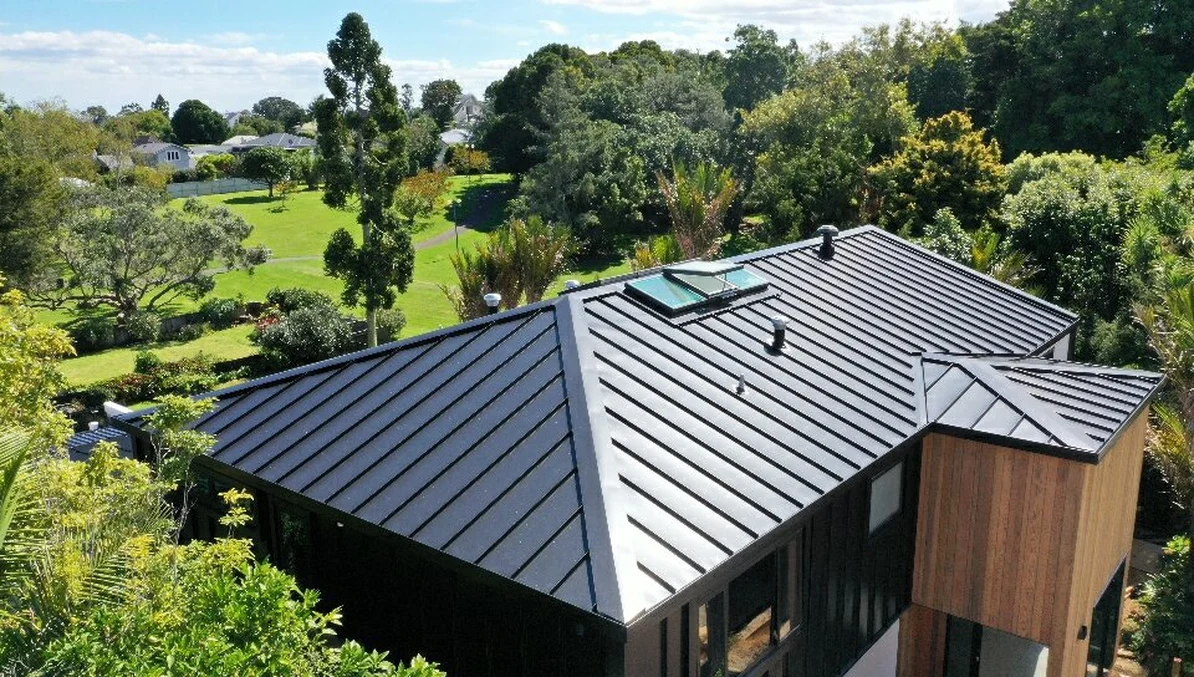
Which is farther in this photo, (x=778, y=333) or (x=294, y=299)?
(x=294, y=299)

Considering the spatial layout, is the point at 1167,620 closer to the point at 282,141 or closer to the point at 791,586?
the point at 791,586

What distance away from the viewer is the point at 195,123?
117 meters

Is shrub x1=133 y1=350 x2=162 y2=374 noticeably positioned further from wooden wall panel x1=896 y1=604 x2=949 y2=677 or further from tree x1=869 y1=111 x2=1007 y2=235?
wooden wall panel x1=896 y1=604 x2=949 y2=677

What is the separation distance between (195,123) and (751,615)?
12363cm

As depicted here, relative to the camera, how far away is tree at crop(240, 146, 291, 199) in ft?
247

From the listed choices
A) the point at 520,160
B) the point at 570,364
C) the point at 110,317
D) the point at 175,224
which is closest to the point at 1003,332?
the point at 570,364

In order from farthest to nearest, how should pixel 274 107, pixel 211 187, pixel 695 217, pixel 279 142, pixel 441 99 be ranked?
pixel 274 107
pixel 441 99
pixel 279 142
pixel 211 187
pixel 695 217

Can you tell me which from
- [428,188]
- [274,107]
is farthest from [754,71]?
[274,107]

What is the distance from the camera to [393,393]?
38.9ft

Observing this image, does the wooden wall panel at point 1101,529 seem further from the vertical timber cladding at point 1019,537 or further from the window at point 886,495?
the window at point 886,495

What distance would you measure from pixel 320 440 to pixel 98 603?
3.74 metres

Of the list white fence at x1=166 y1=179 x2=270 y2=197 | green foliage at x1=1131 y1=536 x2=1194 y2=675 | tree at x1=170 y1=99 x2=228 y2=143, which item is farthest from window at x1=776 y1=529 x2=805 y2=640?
tree at x1=170 y1=99 x2=228 y2=143

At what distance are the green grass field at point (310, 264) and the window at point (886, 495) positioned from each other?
29445 mm

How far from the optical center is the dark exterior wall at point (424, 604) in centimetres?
868
